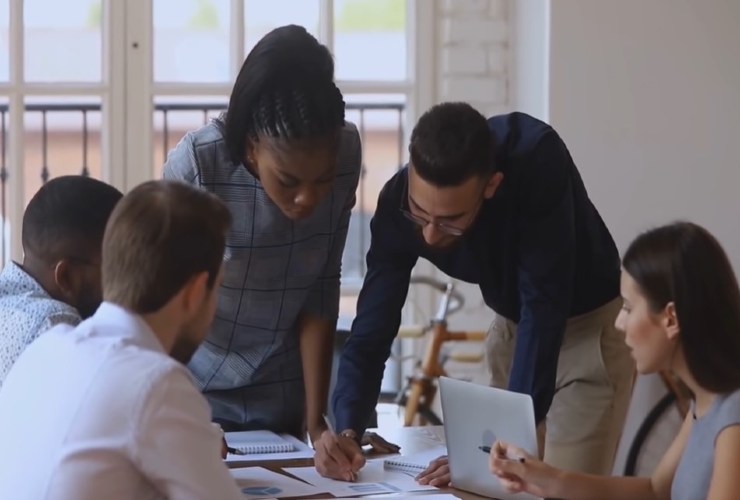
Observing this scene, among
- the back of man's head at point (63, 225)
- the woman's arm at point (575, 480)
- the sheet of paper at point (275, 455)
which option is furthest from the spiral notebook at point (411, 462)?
the back of man's head at point (63, 225)

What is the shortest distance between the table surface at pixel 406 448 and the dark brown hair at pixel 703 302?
408mm

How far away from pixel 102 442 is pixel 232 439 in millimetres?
847

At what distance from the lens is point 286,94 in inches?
74.7

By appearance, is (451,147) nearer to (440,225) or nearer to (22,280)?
(440,225)

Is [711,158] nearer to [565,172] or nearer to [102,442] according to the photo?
[565,172]

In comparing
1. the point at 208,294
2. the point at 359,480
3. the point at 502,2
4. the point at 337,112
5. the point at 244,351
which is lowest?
the point at 359,480

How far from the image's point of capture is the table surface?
1.86 metres

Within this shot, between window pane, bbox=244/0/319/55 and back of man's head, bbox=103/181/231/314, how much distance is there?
221 centimetres

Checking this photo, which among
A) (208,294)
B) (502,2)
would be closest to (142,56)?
(502,2)

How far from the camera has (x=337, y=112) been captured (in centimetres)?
193

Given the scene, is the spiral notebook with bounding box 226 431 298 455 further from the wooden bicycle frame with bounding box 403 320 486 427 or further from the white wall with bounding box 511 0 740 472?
the white wall with bounding box 511 0 740 472

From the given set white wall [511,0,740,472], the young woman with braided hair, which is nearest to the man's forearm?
the young woman with braided hair

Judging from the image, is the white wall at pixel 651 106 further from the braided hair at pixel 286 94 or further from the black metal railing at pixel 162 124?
the braided hair at pixel 286 94

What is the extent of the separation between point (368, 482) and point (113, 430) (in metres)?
0.70
